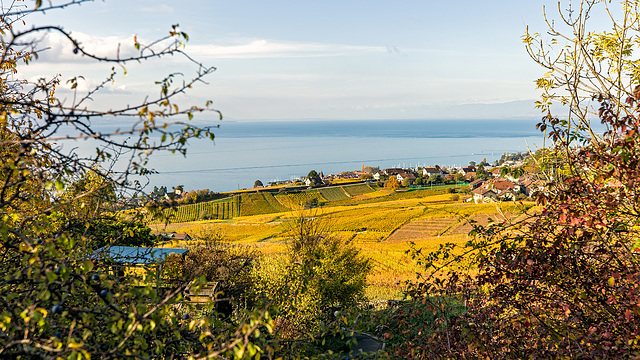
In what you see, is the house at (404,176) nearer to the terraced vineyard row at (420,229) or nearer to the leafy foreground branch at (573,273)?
the terraced vineyard row at (420,229)

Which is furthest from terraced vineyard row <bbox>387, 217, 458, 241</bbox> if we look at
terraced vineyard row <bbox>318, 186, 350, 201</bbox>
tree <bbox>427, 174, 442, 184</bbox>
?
tree <bbox>427, 174, 442, 184</bbox>

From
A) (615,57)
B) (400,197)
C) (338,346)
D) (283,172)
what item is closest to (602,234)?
Answer: (615,57)

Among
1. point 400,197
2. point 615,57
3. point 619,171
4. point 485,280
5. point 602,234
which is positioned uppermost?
point 615,57

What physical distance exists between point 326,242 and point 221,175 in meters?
129

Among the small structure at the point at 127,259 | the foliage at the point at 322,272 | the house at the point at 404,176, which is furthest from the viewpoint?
the house at the point at 404,176

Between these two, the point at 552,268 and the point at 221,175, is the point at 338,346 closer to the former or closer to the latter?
the point at 552,268

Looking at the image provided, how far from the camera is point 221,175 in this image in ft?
467

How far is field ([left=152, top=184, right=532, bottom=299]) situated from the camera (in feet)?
104

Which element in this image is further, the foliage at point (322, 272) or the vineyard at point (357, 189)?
the vineyard at point (357, 189)

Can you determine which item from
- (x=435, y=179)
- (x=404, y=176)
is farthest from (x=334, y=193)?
(x=435, y=179)

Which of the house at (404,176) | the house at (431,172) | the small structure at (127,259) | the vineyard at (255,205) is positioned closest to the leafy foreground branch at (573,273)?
the small structure at (127,259)

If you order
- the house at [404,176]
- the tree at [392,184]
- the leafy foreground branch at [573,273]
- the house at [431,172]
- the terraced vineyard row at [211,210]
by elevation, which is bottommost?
the terraced vineyard row at [211,210]

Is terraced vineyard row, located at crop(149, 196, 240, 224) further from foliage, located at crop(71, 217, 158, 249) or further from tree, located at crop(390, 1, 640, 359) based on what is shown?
tree, located at crop(390, 1, 640, 359)

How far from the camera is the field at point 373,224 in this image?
104ft
